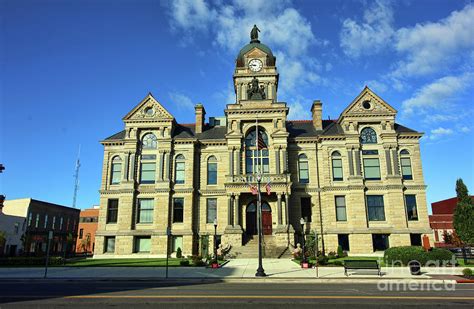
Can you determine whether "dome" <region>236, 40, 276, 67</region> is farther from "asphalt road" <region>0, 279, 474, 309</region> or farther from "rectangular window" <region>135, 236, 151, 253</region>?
"asphalt road" <region>0, 279, 474, 309</region>

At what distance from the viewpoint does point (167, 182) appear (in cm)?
3731

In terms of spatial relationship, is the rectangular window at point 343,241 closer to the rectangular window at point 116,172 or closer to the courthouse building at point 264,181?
the courthouse building at point 264,181

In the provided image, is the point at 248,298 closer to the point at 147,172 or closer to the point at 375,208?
the point at 375,208

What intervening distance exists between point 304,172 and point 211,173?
11061mm

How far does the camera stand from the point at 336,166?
37594mm

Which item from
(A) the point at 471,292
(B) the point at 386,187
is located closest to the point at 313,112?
(B) the point at 386,187

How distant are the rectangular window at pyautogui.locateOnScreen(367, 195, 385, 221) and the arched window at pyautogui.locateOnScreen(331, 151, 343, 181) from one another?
392cm

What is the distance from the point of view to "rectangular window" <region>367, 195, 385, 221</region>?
1404 inches

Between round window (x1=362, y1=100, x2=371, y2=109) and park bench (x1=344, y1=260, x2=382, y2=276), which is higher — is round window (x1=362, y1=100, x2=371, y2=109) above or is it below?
above

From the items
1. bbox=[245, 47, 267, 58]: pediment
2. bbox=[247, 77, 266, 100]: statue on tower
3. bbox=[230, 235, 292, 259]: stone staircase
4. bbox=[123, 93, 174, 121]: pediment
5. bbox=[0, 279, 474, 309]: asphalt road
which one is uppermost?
bbox=[245, 47, 267, 58]: pediment

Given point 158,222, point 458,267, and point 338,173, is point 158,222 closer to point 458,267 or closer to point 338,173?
point 338,173

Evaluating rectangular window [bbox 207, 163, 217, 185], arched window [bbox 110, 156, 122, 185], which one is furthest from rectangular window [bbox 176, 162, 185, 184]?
arched window [bbox 110, 156, 122, 185]

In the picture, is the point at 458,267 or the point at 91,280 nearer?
the point at 91,280

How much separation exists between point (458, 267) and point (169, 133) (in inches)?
1205
